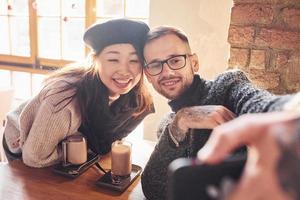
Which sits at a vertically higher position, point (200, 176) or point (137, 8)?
point (137, 8)

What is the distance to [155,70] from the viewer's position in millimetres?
980

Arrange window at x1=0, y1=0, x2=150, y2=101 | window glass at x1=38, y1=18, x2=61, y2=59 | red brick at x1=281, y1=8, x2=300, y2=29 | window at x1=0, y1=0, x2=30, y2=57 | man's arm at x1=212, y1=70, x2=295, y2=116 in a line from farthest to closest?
window at x1=0, y1=0, x2=30, y2=57 < window glass at x1=38, y1=18, x2=61, y2=59 < window at x1=0, y1=0, x2=150, y2=101 < red brick at x1=281, y1=8, x2=300, y2=29 < man's arm at x1=212, y1=70, x2=295, y2=116

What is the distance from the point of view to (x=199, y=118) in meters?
0.77

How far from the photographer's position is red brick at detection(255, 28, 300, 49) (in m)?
1.37

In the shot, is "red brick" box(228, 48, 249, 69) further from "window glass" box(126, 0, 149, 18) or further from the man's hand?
"window glass" box(126, 0, 149, 18)

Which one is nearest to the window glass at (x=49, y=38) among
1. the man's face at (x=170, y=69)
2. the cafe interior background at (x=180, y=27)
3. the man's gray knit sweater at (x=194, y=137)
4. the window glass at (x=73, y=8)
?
the cafe interior background at (x=180, y=27)

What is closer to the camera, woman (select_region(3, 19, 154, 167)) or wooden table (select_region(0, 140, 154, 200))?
wooden table (select_region(0, 140, 154, 200))

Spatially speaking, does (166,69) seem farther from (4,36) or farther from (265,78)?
(4,36)

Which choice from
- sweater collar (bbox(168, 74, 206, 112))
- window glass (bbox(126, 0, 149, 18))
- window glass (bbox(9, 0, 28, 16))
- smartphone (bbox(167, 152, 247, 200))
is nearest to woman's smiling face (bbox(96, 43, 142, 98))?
sweater collar (bbox(168, 74, 206, 112))

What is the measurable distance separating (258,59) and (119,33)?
0.67 m

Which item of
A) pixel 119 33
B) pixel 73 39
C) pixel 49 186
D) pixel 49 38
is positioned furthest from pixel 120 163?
pixel 49 38

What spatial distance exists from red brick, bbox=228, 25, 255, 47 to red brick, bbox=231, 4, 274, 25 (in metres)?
0.03

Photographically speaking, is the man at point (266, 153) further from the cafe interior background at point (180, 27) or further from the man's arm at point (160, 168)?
the cafe interior background at point (180, 27)

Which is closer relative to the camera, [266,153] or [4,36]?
[266,153]
